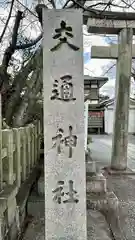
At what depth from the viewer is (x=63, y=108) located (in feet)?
8.13

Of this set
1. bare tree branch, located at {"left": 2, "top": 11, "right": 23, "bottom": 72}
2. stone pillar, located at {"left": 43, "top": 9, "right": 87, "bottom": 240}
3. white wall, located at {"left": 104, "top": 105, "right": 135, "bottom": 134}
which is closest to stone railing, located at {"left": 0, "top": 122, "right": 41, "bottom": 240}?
stone pillar, located at {"left": 43, "top": 9, "right": 87, "bottom": 240}

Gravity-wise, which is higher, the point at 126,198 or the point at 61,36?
the point at 61,36

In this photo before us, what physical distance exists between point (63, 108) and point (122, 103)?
5.10m

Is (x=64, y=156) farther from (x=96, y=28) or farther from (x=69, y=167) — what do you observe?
(x=96, y=28)

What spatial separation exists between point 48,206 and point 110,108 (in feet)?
64.1

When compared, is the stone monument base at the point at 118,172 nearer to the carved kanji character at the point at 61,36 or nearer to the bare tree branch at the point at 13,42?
the bare tree branch at the point at 13,42

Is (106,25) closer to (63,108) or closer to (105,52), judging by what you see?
(105,52)

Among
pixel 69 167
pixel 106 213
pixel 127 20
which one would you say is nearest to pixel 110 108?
pixel 127 20

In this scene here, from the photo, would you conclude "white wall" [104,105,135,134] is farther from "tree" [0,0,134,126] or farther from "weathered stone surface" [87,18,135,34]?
"tree" [0,0,134,126]

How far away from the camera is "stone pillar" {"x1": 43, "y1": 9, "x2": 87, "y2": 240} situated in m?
2.47

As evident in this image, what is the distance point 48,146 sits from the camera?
2477 mm

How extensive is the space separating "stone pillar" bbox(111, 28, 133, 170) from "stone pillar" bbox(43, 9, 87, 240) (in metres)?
5.00

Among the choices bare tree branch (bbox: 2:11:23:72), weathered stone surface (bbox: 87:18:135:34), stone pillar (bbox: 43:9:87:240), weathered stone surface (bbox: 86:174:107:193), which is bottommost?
weathered stone surface (bbox: 86:174:107:193)

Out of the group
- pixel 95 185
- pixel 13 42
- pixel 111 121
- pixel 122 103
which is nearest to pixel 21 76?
pixel 13 42
